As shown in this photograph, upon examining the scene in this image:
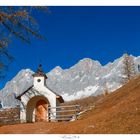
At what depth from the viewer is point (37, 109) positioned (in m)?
30.3

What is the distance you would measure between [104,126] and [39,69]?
47.3 feet

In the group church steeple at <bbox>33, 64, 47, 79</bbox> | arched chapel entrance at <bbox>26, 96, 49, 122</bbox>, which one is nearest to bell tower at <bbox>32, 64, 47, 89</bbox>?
church steeple at <bbox>33, 64, 47, 79</bbox>

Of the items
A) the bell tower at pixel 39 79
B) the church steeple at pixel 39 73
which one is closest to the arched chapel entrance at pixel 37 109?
the bell tower at pixel 39 79

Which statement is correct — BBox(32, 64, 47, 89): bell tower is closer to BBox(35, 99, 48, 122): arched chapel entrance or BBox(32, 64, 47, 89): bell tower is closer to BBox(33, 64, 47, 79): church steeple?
BBox(33, 64, 47, 79): church steeple

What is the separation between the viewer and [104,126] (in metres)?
15.7

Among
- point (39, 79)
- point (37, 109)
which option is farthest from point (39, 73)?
A: point (37, 109)

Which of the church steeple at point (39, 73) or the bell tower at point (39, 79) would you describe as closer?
the bell tower at point (39, 79)

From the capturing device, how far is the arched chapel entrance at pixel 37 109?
29.8m

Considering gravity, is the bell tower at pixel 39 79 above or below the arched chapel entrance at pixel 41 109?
above

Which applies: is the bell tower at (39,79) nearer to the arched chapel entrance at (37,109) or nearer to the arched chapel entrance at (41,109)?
the arched chapel entrance at (37,109)

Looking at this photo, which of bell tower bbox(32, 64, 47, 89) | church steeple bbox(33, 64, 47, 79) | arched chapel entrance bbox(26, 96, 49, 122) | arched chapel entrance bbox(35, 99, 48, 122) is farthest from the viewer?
arched chapel entrance bbox(35, 99, 48, 122)

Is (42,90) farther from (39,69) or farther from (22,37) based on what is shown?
(22,37)

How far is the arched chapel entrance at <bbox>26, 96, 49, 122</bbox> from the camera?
29.8m

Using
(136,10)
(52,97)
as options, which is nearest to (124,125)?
(136,10)
